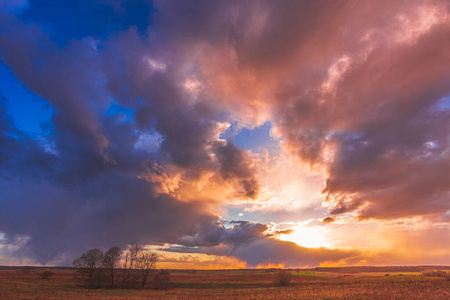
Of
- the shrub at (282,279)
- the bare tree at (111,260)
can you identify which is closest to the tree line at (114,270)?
the bare tree at (111,260)

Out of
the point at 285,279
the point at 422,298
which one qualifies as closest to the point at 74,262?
the point at 285,279

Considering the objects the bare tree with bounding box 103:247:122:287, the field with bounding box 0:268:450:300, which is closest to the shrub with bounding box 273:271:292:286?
the field with bounding box 0:268:450:300

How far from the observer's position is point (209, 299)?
44.0 metres

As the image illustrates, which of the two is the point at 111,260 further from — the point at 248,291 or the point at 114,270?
the point at 248,291

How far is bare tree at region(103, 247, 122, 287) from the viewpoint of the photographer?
77562mm

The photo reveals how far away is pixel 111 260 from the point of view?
7919 cm

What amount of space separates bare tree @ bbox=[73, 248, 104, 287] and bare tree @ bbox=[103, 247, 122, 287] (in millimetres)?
1660

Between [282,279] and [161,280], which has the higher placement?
[161,280]

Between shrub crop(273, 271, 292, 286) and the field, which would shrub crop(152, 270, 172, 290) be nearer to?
the field

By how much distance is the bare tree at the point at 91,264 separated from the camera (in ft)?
243

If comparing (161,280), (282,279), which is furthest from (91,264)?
(282,279)

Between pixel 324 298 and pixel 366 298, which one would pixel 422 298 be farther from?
pixel 324 298

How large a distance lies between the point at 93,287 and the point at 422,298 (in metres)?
84.2

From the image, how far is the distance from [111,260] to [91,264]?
→ 604cm
